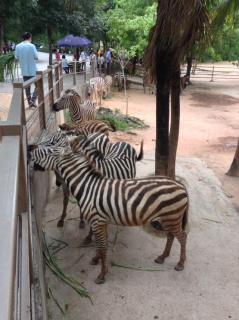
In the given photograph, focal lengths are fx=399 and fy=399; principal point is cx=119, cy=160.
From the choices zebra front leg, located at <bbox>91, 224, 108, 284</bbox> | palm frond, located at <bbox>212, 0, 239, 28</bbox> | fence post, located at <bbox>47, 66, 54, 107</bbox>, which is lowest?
zebra front leg, located at <bbox>91, 224, 108, 284</bbox>

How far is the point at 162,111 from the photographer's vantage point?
6.88 m

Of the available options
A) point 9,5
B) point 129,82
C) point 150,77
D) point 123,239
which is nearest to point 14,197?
point 123,239

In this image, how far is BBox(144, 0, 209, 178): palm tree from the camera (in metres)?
5.73

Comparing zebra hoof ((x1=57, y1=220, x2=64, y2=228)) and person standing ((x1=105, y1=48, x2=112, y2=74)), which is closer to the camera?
zebra hoof ((x1=57, y1=220, x2=64, y2=228))

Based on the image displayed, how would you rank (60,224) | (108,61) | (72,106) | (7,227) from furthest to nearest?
(108,61) → (72,106) → (60,224) → (7,227)

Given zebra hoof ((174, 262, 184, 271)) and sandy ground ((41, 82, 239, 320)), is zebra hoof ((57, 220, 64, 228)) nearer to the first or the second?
sandy ground ((41, 82, 239, 320))

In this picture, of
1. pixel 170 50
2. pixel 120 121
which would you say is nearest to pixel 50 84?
pixel 170 50

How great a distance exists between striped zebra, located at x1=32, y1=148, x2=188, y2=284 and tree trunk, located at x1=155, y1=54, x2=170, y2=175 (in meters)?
2.63

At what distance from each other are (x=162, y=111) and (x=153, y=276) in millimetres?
3169

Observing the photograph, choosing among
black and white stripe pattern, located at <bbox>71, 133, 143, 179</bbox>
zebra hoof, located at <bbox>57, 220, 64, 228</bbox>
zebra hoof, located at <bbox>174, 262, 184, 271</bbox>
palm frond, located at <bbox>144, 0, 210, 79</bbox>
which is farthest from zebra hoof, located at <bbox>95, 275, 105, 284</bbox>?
palm frond, located at <bbox>144, 0, 210, 79</bbox>

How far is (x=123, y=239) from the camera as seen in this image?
541cm

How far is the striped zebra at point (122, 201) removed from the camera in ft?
14.1

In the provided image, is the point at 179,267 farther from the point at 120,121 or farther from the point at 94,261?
the point at 120,121

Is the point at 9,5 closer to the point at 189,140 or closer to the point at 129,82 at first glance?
the point at 189,140
